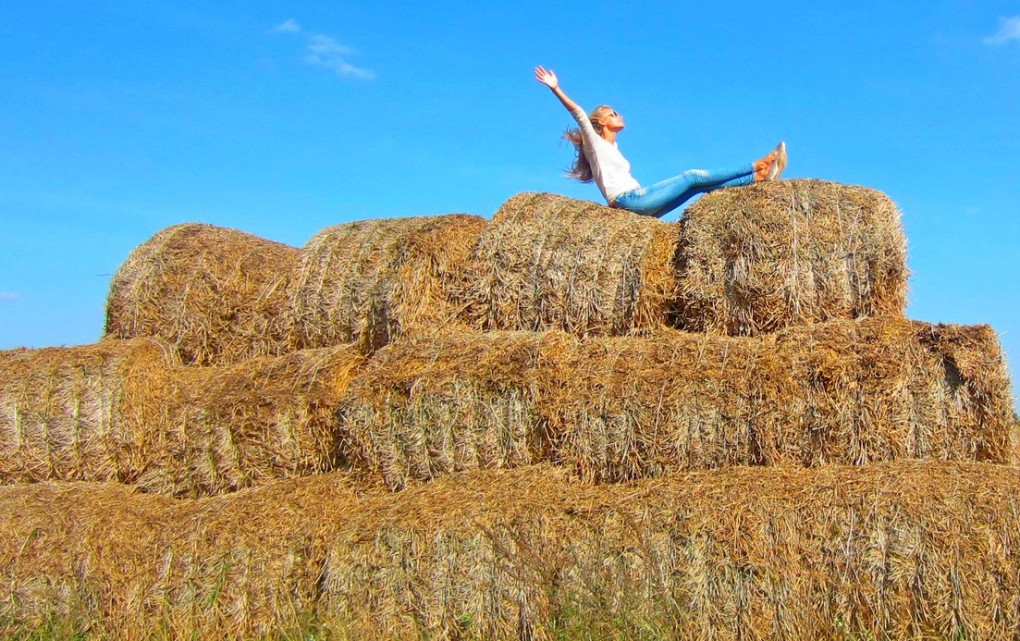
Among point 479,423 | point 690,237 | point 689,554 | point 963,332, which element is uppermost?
point 690,237

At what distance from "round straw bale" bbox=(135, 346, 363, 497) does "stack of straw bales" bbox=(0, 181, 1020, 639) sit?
2 cm

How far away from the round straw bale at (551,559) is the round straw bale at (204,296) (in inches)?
69.1

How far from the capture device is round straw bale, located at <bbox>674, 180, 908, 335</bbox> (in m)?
5.79

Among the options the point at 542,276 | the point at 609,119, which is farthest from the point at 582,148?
the point at 542,276

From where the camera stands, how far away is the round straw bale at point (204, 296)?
24.1 ft

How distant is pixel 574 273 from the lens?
247 inches

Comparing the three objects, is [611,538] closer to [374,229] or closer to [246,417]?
[246,417]

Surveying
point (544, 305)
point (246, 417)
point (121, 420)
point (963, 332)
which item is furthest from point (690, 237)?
point (121, 420)

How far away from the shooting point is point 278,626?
520 centimetres

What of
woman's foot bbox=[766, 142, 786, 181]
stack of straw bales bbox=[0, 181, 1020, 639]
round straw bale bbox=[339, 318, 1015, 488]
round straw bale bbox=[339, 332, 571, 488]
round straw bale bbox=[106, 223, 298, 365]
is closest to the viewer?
stack of straw bales bbox=[0, 181, 1020, 639]

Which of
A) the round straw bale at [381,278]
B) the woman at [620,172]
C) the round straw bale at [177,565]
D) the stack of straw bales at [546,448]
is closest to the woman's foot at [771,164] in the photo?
the woman at [620,172]

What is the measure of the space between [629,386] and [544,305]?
1.14 m

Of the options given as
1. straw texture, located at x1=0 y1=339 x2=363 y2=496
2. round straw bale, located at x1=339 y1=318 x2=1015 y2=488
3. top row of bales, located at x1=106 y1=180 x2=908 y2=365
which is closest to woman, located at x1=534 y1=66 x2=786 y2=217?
top row of bales, located at x1=106 y1=180 x2=908 y2=365

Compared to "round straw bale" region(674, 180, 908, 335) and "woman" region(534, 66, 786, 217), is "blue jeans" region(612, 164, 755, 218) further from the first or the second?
"round straw bale" region(674, 180, 908, 335)
